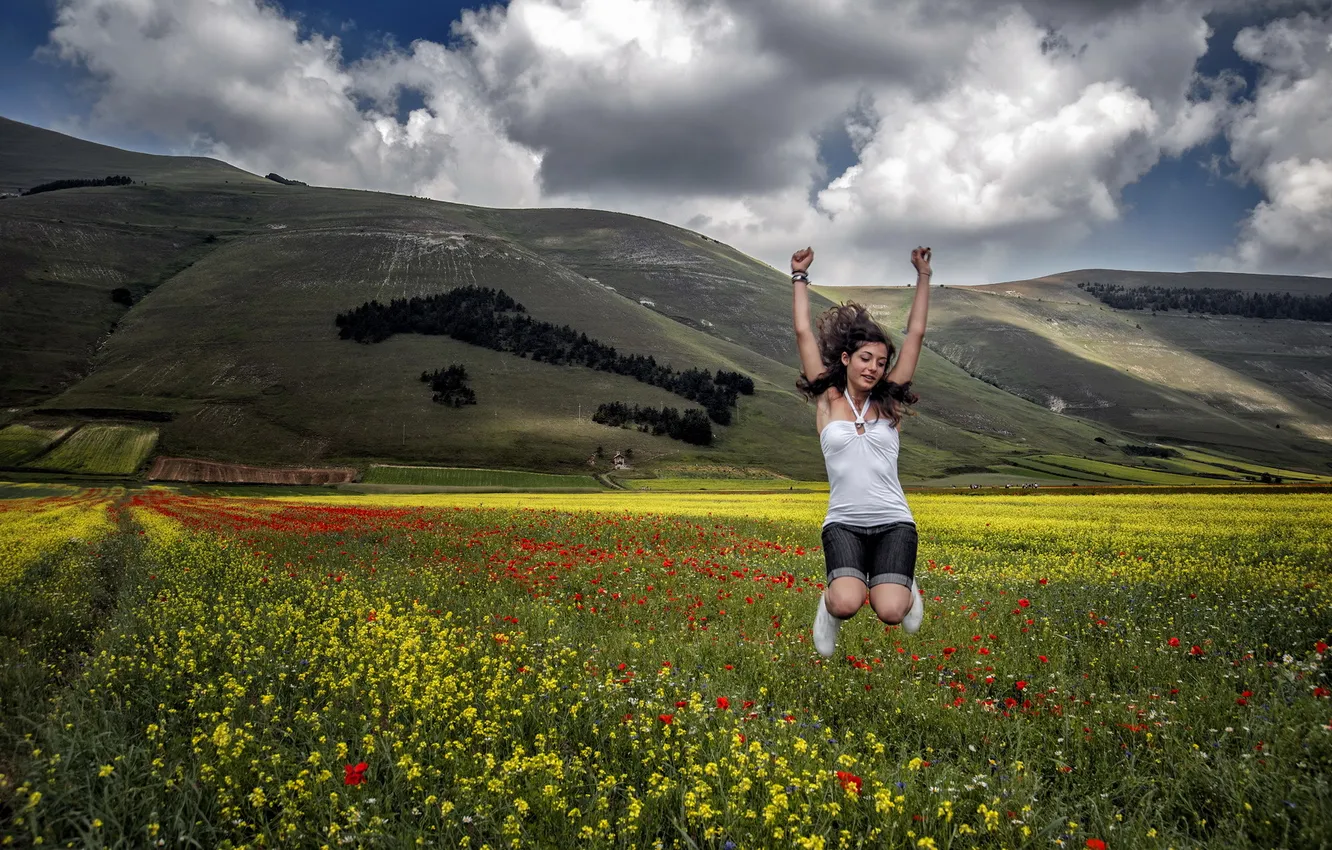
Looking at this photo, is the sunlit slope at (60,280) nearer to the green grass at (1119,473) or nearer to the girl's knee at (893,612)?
the girl's knee at (893,612)

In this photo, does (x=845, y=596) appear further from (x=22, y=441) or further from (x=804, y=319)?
(x=22, y=441)

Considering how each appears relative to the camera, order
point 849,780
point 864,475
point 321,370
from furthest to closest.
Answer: point 321,370 → point 864,475 → point 849,780

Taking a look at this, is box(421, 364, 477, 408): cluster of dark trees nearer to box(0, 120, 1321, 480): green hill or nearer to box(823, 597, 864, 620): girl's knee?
box(0, 120, 1321, 480): green hill

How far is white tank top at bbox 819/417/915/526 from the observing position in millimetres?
6102

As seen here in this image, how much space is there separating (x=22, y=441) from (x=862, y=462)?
126428 millimetres

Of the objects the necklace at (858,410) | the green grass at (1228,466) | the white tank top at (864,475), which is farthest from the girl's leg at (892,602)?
the green grass at (1228,466)

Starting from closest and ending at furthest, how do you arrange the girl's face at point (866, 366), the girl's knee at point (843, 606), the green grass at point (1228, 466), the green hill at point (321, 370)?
the girl's knee at point (843, 606) → the girl's face at point (866, 366) → the green hill at point (321, 370) → the green grass at point (1228, 466)

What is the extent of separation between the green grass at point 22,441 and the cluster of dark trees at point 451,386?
5441cm

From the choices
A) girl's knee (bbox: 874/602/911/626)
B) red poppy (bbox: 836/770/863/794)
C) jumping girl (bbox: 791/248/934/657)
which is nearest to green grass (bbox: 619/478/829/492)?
jumping girl (bbox: 791/248/934/657)

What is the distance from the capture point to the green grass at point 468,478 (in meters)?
96.1

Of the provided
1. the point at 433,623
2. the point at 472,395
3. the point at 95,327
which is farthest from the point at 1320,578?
the point at 95,327

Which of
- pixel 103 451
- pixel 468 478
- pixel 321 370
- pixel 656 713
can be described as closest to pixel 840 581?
pixel 656 713

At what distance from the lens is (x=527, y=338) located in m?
160

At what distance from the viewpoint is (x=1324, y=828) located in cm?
378
